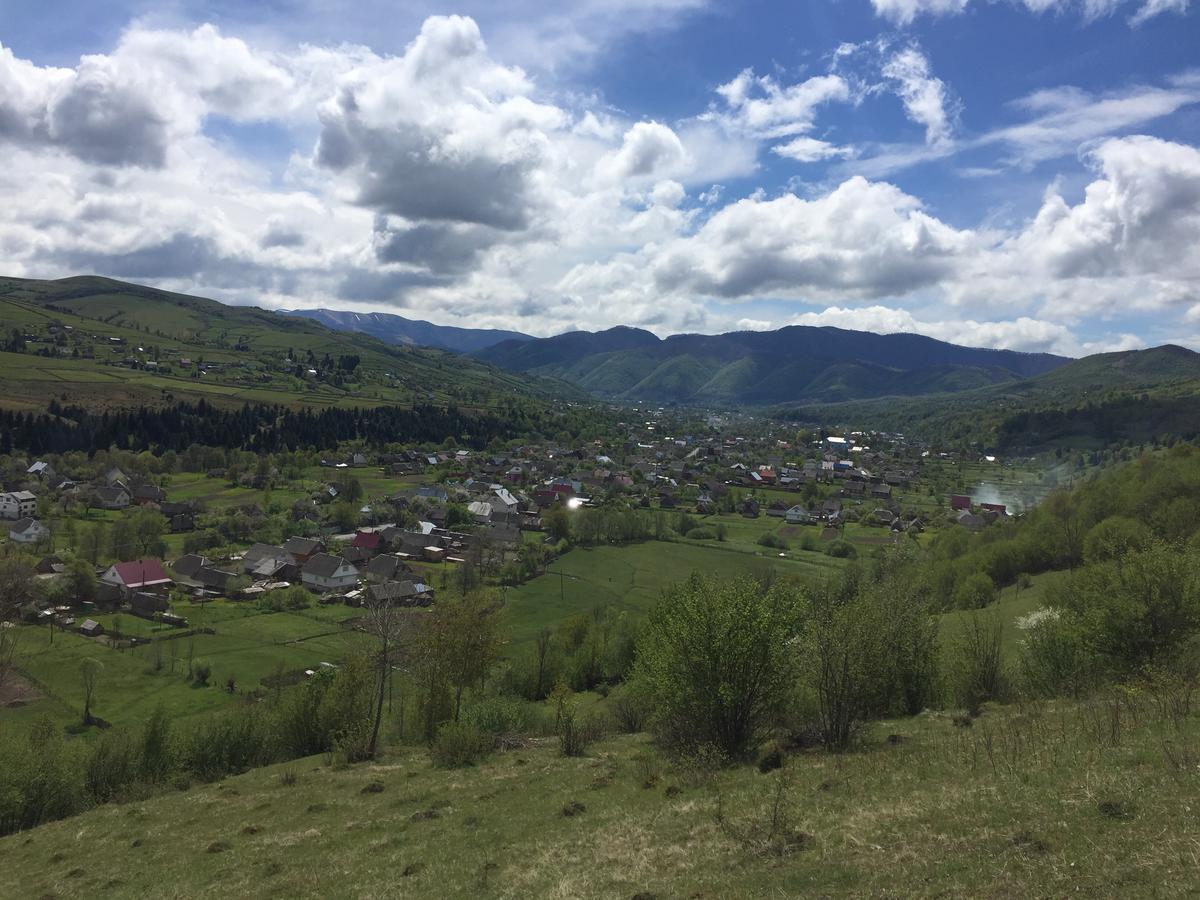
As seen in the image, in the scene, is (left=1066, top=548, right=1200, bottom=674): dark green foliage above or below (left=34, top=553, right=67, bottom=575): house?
above

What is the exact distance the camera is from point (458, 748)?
27594 mm

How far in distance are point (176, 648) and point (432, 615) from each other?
1512 inches

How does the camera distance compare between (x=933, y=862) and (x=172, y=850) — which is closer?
(x=933, y=862)

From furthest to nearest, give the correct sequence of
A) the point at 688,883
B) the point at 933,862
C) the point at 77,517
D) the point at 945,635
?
the point at 77,517, the point at 945,635, the point at 688,883, the point at 933,862

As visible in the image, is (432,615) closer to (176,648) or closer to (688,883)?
(688,883)

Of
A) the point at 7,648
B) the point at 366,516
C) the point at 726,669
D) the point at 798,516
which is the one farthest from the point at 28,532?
the point at 798,516

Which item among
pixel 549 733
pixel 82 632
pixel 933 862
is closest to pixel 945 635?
pixel 549 733

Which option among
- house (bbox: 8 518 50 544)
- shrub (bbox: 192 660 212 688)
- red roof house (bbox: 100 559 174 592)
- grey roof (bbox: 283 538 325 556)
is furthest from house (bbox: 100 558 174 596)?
shrub (bbox: 192 660 212 688)

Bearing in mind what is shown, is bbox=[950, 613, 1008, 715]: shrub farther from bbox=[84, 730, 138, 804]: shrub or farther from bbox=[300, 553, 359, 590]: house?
bbox=[300, 553, 359, 590]: house

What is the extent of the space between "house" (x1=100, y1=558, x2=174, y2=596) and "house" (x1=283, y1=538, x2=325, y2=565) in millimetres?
16635

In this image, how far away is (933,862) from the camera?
12195 millimetres

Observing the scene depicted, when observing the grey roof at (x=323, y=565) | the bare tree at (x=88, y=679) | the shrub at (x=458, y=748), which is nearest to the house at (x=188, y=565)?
the grey roof at (x=323, y=565)

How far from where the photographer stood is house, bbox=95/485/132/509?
384 feet

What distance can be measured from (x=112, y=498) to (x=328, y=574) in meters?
61.1
